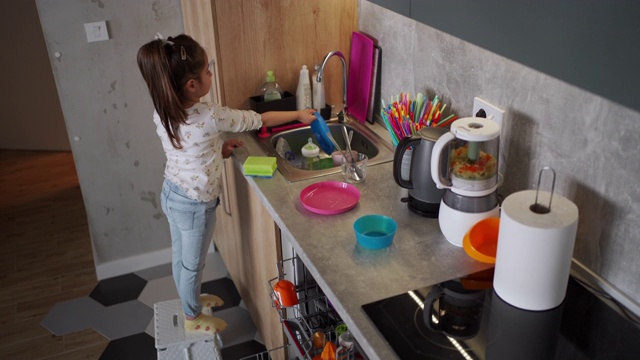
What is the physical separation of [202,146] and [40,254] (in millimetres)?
1616

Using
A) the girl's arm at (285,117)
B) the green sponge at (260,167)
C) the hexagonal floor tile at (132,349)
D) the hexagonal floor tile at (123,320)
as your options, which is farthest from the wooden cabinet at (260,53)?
the hexagonal floor tile at (123,320)

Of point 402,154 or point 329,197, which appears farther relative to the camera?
point 329,197

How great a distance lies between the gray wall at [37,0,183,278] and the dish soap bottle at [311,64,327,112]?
73 cm

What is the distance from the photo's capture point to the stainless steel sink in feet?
6.28

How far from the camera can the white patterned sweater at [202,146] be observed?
6.28ft

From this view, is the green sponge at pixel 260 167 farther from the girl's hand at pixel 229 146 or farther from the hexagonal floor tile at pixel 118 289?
the hexagonal floor tile at pixel 118 289

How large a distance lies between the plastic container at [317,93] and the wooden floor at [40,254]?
131 centimetres

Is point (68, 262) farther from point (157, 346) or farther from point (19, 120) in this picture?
point (19, 120)

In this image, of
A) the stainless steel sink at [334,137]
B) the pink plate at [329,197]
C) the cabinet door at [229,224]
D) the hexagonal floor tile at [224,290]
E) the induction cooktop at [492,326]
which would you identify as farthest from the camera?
the hexagonal floor tile at [224,290]

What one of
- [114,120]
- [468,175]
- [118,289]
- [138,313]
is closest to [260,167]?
[468,175]

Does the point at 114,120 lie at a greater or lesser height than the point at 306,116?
lesser

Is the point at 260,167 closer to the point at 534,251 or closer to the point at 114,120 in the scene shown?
the point at 534,251

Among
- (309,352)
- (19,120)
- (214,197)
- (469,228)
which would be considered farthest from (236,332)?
(19,120)

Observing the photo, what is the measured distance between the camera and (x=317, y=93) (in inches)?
88.2
